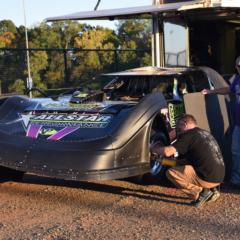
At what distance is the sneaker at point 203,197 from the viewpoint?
232 inches

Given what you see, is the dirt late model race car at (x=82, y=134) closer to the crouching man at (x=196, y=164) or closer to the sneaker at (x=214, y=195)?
Result: the crouching man at (x=196, y=164)

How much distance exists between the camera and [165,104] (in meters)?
6.60

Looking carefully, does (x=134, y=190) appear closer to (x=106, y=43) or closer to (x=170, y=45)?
(x=170, y=45)

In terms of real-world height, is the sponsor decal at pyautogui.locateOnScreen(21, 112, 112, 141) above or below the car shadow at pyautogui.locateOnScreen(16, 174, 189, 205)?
above

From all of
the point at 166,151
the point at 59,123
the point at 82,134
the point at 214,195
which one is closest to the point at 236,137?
the point at 214,195

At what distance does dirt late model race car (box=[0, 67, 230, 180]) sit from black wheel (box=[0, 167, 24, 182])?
19 mm

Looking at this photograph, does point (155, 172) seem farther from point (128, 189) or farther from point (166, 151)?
point (166, 151)

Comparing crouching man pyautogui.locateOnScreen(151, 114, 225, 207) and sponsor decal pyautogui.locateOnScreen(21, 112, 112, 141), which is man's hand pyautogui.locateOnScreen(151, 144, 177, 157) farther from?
sponsor decal pyautogui.locateOnScreen(21, 112, 112, 141)

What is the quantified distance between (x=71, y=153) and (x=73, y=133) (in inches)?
15.8

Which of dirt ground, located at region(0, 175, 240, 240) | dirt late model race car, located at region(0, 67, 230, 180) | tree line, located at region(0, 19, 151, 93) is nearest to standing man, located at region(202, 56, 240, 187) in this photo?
dirt ground, located at region(0, 175, 240, 240)

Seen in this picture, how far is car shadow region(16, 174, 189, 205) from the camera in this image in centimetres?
626

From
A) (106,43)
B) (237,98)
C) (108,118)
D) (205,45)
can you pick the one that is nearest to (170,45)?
(205,45)

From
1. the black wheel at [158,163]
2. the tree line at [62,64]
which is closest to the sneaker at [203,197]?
the black wheel at [158,163]

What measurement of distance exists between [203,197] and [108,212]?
3.59ft
